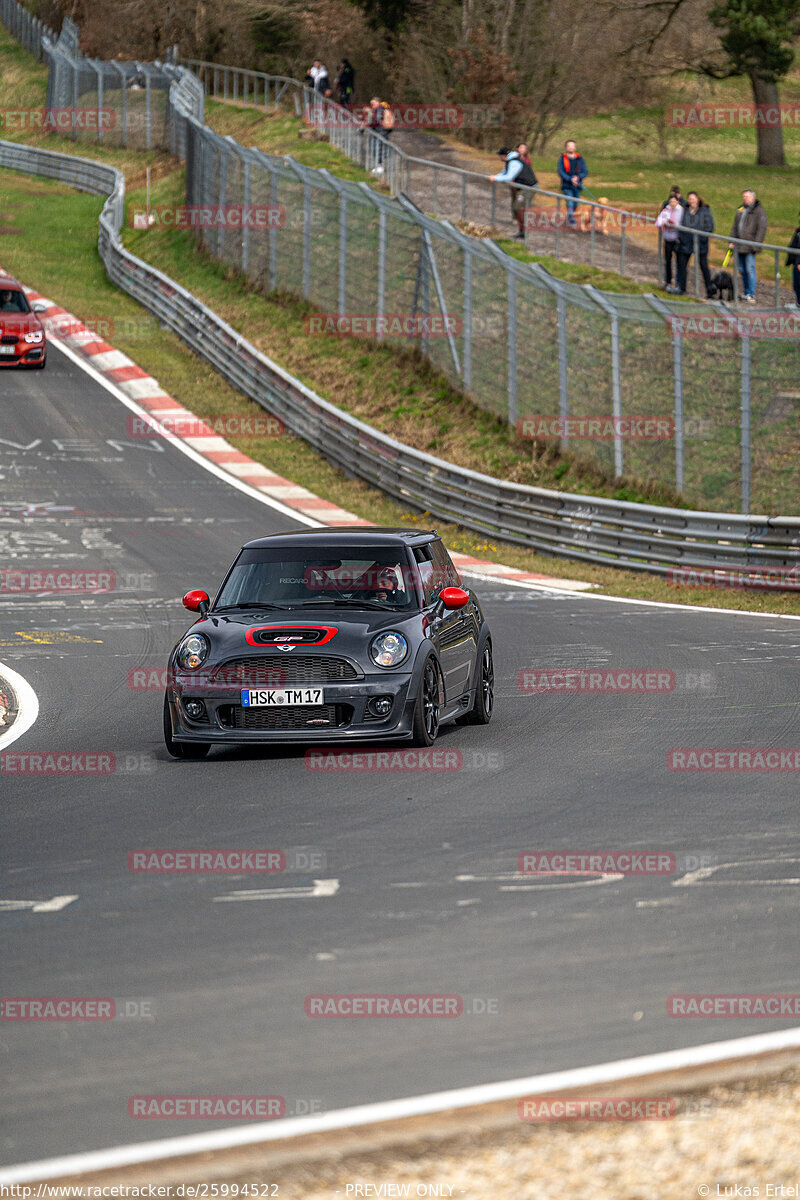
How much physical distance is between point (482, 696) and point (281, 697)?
2.08 meters

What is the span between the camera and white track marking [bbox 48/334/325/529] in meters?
25.2

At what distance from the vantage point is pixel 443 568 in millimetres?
12297

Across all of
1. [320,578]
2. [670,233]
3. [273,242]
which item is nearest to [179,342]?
[273,242]

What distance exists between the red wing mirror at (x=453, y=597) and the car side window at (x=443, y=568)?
0.51 meters

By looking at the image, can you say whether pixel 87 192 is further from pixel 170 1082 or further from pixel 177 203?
pixel 170 1082

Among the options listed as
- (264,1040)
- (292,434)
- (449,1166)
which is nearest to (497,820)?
(264,1040)

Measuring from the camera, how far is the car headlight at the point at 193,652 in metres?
10.5

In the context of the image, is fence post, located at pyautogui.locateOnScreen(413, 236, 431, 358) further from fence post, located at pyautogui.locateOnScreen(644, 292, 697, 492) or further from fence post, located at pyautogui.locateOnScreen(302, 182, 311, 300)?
fence post, located at pyautogui.locateOnScreen(644, 292, 697, 492)

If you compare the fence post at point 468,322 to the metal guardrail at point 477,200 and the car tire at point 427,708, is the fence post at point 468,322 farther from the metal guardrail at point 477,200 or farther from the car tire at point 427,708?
the car tire at point 427,708

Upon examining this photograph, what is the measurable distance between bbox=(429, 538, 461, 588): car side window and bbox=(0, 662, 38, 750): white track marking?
3.28m

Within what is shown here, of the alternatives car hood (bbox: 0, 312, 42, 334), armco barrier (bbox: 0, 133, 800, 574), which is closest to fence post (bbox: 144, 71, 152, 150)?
armco barrier (bbox: 0, 133, 800, 574)

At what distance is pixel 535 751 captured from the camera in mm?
10500

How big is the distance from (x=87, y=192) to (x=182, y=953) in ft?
166

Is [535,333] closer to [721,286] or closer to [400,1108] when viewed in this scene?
[721,286]
